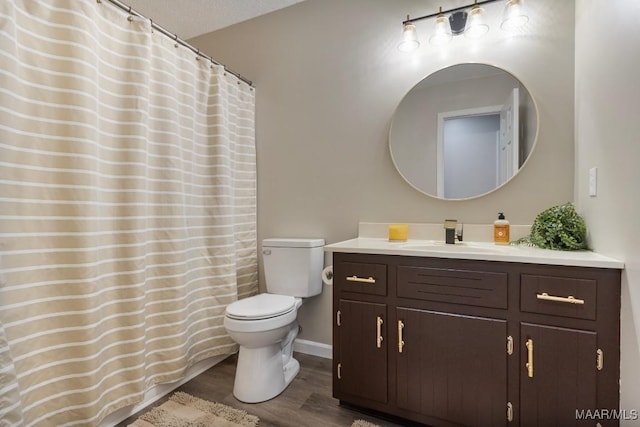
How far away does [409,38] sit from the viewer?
6.09 feet

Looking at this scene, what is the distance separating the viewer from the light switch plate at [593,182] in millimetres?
1303

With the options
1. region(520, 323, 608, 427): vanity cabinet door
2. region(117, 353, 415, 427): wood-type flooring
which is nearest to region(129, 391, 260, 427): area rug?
region(117, 353, 415, 427): wood-type flooring

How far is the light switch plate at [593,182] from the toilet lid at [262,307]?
155 cm

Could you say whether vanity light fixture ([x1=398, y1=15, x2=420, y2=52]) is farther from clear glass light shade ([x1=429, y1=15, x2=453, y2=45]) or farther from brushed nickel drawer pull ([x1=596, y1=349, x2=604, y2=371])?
brushed nickel drawer pull ([x1=596, y1=349, x2=604, y2=371])

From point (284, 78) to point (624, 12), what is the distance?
186 cm

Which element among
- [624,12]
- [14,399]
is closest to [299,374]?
[14,399]

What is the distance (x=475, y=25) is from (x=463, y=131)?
0.57 meters

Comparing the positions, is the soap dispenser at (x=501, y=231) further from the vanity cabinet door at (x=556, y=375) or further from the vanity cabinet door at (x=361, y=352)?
the vanity cabinet door at (x=361, y=352)

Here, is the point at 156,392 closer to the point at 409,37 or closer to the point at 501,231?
the point at 501,231

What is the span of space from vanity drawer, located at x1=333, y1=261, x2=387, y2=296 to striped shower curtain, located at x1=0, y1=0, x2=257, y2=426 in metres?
0.89

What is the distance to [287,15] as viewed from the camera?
2.31 meters

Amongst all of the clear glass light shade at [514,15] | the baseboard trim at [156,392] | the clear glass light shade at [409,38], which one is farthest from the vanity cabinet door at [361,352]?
the clear glass light shade at [514,15]

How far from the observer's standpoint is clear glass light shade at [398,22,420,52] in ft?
6.05

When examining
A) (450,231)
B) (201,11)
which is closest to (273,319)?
(450,231)
